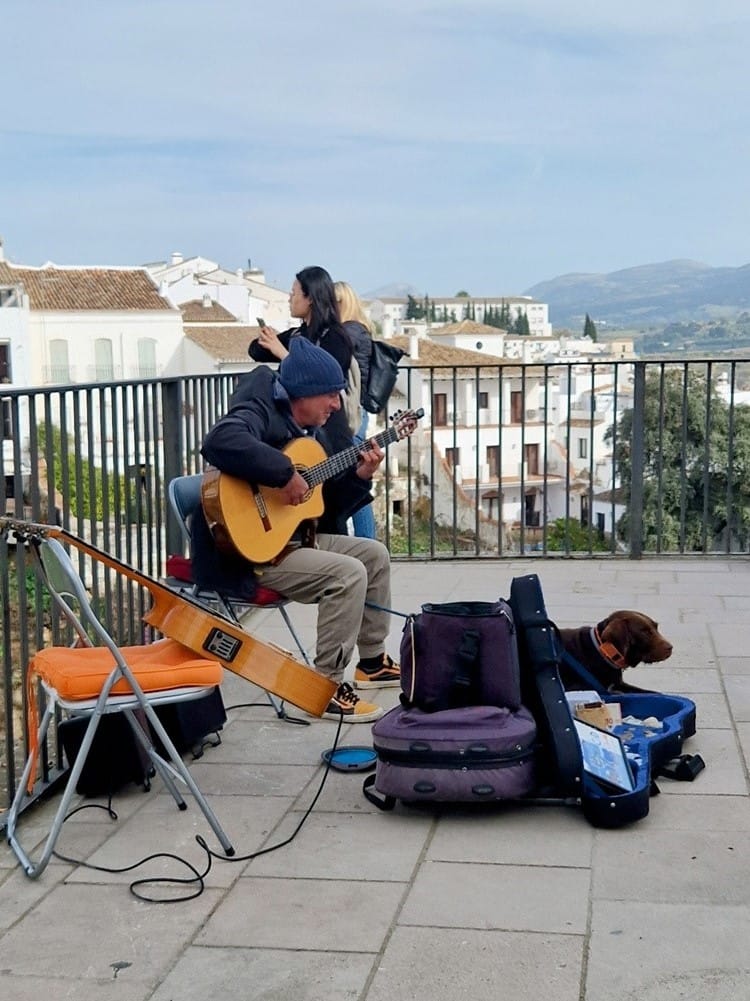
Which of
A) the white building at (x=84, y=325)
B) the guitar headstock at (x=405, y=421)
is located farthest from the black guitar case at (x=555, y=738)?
the white building at (x=84, y=325)

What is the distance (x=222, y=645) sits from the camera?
344 centimetres

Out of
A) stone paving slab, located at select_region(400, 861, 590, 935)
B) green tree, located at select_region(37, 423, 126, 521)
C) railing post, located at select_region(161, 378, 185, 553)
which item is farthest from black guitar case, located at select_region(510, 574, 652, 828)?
railing post, located at select_region(161, 378, 185, 553)

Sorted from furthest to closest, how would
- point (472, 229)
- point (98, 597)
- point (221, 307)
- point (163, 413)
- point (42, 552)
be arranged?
point (472, 229) < point (221, 307) < point (163, 413) < point (98, 597) < point (42, 552)

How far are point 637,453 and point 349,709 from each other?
351 cm

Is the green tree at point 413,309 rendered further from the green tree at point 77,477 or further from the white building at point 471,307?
the green tree at point 77,477

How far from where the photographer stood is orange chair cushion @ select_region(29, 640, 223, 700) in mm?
3285

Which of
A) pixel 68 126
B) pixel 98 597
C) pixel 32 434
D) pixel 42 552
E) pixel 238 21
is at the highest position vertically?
pixel 68 126

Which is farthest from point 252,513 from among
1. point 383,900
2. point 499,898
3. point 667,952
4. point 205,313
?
point 205,313

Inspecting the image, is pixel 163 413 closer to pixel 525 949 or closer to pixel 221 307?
pixel 525 949

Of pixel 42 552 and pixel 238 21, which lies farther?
pixel 238 21

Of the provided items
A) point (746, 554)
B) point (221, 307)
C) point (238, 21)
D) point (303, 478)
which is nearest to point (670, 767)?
point (303, 478)

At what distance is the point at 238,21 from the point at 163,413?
552 centimetres

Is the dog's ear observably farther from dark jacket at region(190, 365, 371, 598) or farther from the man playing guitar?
dark jacket at region(190, 365, 371, 598)

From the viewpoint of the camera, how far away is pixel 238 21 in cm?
976
